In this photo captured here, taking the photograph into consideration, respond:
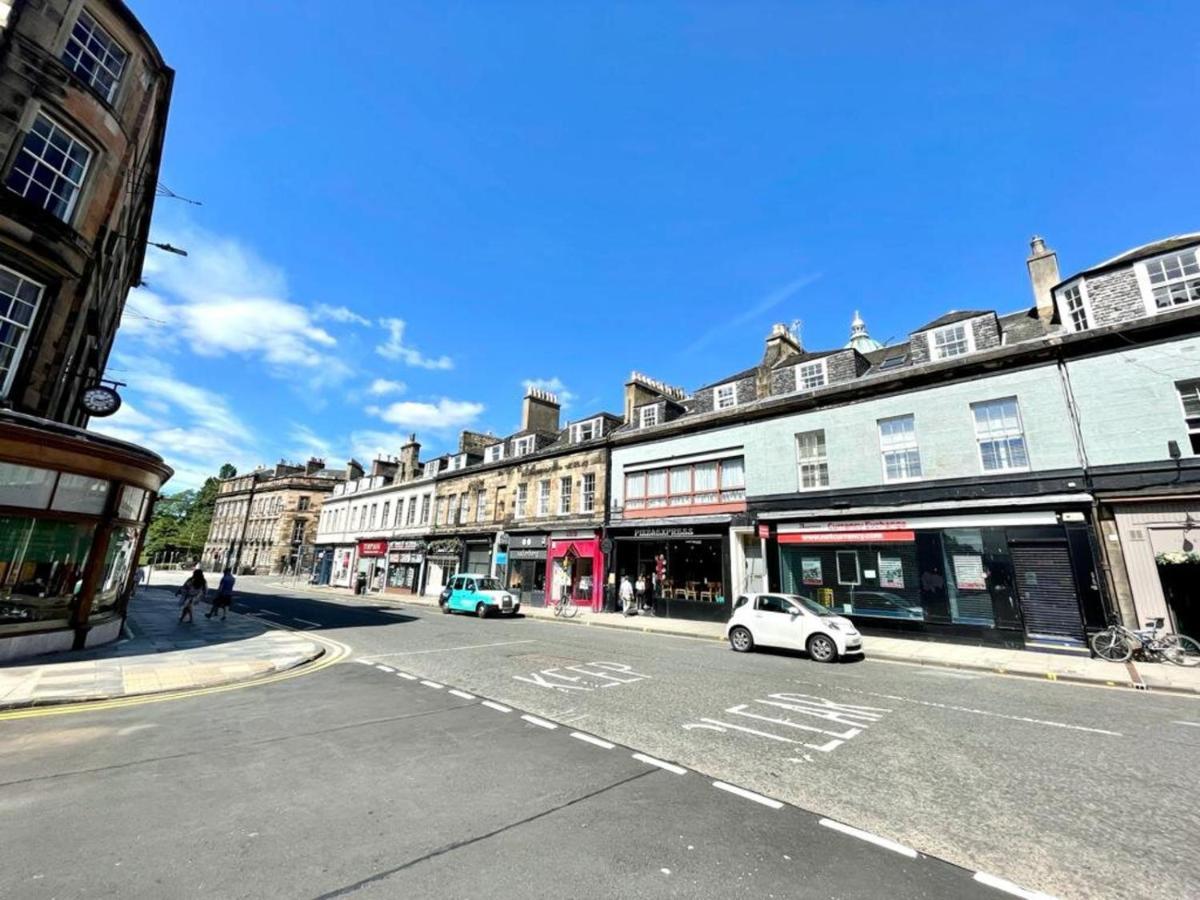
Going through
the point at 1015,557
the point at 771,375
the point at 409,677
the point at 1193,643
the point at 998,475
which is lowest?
→ the point at 409,677

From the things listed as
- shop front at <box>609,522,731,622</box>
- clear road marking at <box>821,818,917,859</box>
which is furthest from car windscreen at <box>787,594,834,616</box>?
clear road marking at <box>821,818,917,859</box>

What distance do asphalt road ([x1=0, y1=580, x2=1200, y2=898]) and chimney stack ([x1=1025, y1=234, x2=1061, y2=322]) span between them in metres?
13.0

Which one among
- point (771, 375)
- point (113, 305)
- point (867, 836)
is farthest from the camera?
point (771, 375)

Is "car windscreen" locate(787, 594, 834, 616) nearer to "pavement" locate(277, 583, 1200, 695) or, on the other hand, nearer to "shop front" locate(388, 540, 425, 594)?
"pavement" locate(277, 583, 1200, 695)

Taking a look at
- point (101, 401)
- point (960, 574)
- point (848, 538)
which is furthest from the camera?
point (848, 538)

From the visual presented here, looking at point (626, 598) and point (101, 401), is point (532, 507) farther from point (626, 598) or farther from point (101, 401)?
point (101, 401)

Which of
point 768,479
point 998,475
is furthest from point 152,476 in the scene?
point 998,475

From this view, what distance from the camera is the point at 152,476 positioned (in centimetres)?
1338

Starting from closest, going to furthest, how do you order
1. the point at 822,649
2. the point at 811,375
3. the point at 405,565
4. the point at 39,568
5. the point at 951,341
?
1. the point at 39,568
2. the point at 822,649
3. the point at 951,341
4. the point at 811,375
5. the point at 405,565

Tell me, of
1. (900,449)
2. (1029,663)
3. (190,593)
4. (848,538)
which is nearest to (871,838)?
(1029,663)

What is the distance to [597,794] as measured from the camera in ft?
15.0

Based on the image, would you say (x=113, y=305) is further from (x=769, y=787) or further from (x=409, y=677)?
(x=769, y=787)

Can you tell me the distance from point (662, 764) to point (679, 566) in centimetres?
1746

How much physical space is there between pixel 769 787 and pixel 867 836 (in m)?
1.02
